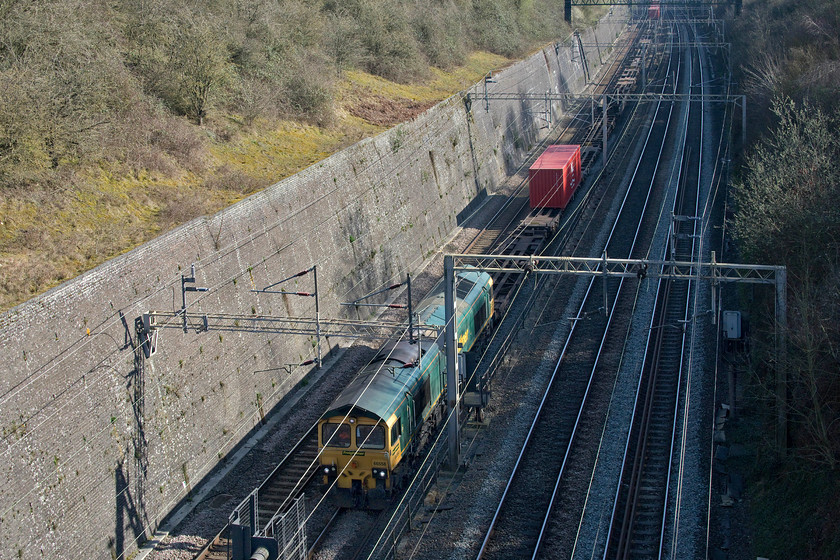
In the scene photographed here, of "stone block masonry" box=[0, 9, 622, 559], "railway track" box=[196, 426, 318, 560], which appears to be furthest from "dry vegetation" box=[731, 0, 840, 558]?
"stone block masonry" box=[0, 9, 622, 559]

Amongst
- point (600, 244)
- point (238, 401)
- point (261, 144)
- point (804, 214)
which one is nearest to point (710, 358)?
point (804, 214)

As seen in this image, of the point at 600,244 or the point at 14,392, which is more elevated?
the point at 14,392

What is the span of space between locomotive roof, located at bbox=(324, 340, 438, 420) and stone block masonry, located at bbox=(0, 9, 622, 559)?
3.53m

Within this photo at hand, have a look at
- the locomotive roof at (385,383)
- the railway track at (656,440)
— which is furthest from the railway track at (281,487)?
the railway track at (656,440)

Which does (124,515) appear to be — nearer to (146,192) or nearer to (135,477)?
(135,477)

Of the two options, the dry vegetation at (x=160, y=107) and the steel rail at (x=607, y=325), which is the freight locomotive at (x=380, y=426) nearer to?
the steel rail at (x=607, y=325)

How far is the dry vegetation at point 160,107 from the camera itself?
19.2m

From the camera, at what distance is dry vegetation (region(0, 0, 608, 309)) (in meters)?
19.2

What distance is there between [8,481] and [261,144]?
17.8m

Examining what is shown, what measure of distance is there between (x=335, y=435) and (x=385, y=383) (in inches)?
60.9

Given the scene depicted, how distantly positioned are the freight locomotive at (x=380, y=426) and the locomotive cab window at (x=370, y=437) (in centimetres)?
2

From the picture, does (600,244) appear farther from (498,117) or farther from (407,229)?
(498,117)

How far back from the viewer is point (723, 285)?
2733cm

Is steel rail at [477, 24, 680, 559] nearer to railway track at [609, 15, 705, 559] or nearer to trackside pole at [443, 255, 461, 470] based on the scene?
trackside pole at [443, 255, 461, 470]
